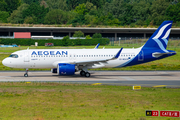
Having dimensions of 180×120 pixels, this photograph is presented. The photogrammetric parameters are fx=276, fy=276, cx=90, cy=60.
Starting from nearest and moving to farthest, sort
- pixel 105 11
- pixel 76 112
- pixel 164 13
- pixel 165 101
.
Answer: pixel 76 112 → pixel 165 101 → pixel 164 13 → pixel 105 11

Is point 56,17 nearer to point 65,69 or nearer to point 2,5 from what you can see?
point 2,5

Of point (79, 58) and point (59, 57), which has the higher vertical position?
point (59, 57)

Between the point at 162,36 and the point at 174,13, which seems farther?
the point at 174,13

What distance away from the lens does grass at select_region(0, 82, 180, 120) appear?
17.1m

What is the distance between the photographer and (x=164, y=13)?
145 m

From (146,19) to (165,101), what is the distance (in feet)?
448

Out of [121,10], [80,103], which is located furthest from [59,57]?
[121,10]

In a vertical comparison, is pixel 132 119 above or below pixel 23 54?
below

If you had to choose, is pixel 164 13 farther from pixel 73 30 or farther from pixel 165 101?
pixel 165 101

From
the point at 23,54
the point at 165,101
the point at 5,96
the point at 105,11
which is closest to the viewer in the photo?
the point at 165,101

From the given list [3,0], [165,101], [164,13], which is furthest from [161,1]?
[165,101]

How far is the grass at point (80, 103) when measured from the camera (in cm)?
1712

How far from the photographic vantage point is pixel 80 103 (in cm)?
2031

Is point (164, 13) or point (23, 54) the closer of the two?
point (23, 54)
